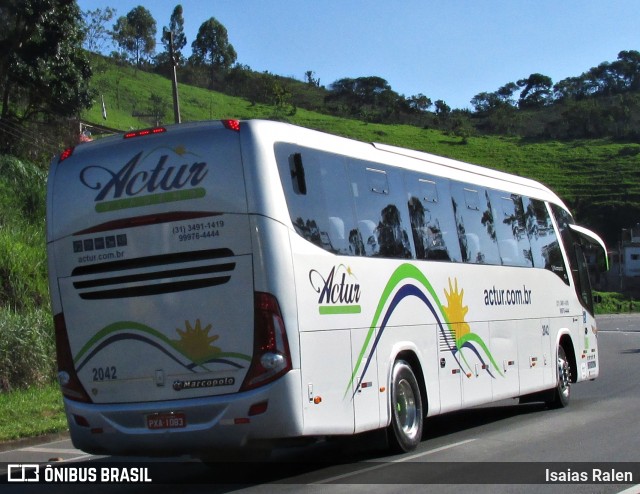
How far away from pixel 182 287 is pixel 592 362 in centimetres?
1052

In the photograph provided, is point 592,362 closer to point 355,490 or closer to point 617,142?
point 355,490

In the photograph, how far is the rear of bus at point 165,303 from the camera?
890 cm

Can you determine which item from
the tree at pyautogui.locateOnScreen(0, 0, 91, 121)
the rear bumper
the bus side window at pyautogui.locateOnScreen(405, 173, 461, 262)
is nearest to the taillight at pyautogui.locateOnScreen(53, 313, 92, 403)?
the rear bumper

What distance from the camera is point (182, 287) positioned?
30.3 feet

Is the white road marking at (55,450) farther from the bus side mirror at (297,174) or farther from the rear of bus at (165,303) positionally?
the bus side mirror at (297,174)

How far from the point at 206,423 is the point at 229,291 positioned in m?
1.23

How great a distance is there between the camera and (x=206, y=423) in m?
8.92

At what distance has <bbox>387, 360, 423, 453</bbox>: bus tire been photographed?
10906 millimetres

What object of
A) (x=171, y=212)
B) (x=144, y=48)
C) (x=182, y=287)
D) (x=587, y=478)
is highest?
(x=144, y=48)

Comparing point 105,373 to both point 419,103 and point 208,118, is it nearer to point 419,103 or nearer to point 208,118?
point 208,118

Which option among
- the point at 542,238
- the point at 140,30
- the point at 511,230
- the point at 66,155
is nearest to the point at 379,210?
the point at 66,155

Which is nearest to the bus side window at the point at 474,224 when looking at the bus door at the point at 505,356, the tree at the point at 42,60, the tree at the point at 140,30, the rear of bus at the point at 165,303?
the bus door at the point at 505,356

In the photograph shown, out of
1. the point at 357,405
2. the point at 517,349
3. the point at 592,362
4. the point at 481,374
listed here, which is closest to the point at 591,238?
the point at 592,362

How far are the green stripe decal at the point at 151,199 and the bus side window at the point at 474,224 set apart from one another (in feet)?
16.4
